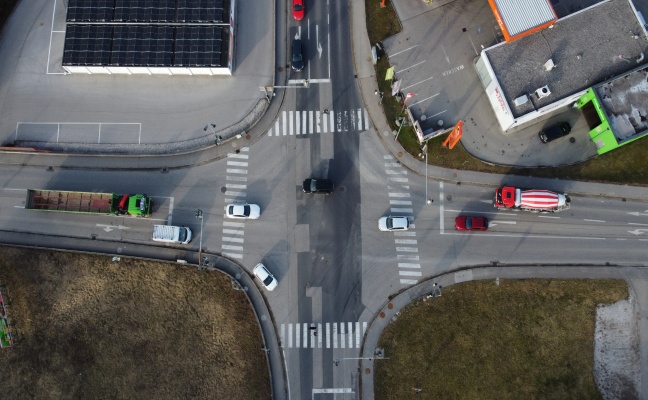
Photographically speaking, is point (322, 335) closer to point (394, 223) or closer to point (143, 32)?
point (394, 223)

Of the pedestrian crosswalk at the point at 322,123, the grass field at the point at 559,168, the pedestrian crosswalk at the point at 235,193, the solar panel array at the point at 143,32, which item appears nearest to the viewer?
the pedestrian crosswalk at the point at 235,193

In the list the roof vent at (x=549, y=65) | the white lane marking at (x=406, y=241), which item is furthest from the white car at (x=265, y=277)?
the roof vent at (x=549, y=65)

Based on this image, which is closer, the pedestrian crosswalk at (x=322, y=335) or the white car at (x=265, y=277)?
the pedestrian crosswalk at (x=322, y=335)

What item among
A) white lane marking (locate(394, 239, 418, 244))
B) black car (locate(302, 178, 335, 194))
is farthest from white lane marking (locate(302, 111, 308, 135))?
white lane marking (locate(394, 239, 418, 244))

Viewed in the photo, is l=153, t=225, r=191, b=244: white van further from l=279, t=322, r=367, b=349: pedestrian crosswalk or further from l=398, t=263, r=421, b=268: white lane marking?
l=398, t=263, r=421, b=268: white lane marking

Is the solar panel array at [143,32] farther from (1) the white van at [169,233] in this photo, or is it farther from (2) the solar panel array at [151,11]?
(1) the white van at [169,233]

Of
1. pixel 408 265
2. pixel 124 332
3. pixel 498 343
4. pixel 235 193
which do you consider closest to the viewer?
pixel 498 343

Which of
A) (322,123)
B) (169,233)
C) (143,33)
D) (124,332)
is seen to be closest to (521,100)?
(322,123)
